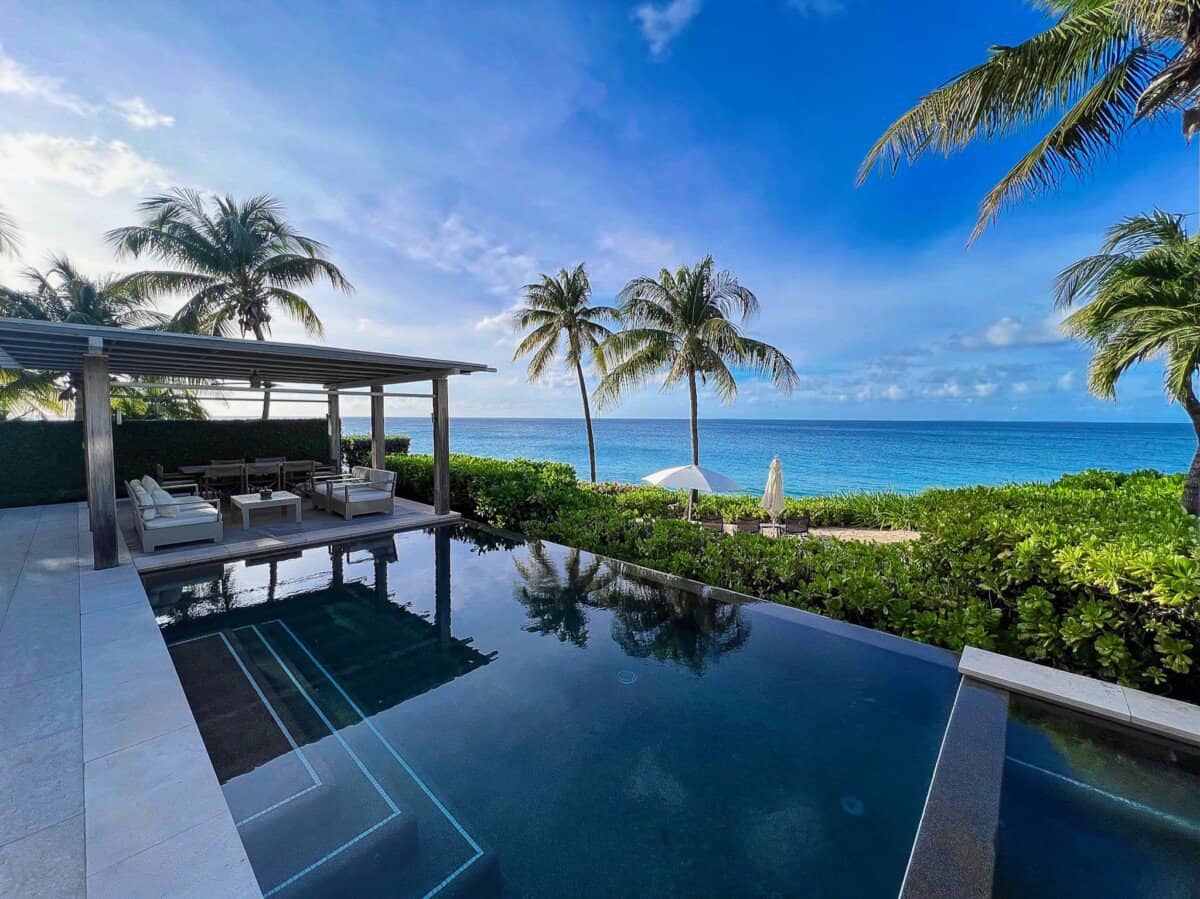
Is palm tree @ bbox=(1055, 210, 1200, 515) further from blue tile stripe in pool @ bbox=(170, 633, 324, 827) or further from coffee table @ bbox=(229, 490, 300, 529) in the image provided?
coffee table @ bbox=(229, 490, 300, 529)

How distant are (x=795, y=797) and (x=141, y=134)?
13.6 m

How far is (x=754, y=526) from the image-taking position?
10.1 meters

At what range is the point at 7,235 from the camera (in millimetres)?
12516

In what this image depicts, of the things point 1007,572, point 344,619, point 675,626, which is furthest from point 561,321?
point 1007,572

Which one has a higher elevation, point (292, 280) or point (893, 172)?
point (292, 280)

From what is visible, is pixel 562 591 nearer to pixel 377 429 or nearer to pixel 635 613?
pixel 635 613

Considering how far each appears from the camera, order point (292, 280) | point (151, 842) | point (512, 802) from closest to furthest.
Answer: point (151, 842) → point (512, 802) → point (292, 280)

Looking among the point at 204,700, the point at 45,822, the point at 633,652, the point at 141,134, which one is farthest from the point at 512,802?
the point at 141,134

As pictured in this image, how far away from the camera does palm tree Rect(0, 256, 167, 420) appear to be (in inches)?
588

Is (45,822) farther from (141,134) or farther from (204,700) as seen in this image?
(141,134)

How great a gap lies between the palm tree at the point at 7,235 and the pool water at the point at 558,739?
555 inches

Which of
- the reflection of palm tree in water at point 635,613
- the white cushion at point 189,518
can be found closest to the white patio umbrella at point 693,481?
the reflection of palm tree in water at point 635,613

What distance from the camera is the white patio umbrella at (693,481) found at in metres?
9.04

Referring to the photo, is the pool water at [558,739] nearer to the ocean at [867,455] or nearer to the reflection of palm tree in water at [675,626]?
the reflection of palm tree in water at [675,626]
